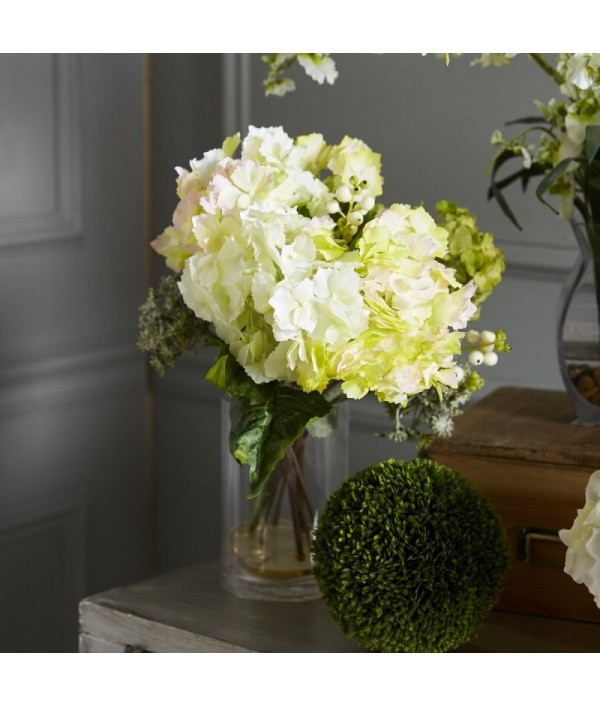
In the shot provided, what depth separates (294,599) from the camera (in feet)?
3.49

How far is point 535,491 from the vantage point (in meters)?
0.99

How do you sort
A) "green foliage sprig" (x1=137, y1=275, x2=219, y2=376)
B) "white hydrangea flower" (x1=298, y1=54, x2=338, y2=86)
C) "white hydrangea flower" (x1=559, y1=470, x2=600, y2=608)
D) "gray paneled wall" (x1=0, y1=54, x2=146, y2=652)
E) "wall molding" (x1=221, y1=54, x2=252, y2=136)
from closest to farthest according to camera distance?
"white hydrangea flower" (x1=559, y1=470, x2=600, y2=608)
"white hydrangea flower" (x1=298, y1=54, x2=338, y2=86)
"green foliage sprig" (x1=137, y1=275, x2=219, y2=376)
"gray paneled wall" (x1=0, y1=54, x2=146, y2=652)
"wall molding" (x1=221, y1=54, x2=252, y2=136)

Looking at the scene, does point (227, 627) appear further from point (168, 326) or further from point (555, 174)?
point (555, 174)

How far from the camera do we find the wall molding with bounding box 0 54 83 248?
1.58 metres

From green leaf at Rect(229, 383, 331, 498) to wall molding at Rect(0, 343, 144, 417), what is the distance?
2.59 feet

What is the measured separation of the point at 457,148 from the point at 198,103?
494 mm

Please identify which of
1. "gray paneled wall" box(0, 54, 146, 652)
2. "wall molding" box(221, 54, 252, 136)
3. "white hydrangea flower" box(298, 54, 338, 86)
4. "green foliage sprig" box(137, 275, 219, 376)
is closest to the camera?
"white hydrangea flower" box(298, 54, 338, 86)

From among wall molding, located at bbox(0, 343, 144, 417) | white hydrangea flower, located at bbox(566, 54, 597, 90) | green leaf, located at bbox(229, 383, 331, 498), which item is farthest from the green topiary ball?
wall molding, located at bbox(0, 343, 144, 417)

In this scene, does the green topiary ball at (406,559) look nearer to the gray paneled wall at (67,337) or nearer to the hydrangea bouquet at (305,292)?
the hydrangea bouquet at (305,292)

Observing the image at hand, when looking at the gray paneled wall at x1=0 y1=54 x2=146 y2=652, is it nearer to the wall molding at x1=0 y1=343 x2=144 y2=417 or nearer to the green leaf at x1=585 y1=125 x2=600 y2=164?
the wall molding at x1=0 y1=343 x2=144 y2=417

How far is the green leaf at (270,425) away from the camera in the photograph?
0.85 m
